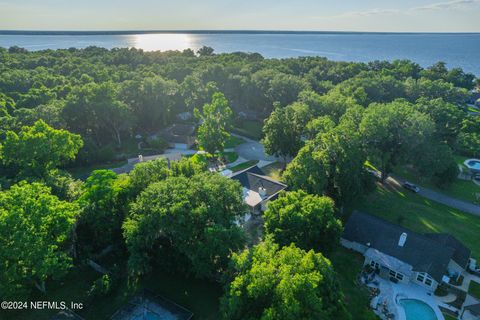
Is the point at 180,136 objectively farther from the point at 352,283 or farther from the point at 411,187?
the point at 352,283

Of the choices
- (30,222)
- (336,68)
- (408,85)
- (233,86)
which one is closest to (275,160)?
(233,86)

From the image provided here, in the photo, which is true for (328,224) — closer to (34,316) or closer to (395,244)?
(395,244)

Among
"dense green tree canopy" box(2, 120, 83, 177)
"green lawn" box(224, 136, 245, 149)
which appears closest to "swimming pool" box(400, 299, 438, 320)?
"dense green tree canopy" box(2, 120, 83, 177)

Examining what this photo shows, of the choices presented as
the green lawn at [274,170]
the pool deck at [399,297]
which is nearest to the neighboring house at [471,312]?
the pool deck at [399,297]

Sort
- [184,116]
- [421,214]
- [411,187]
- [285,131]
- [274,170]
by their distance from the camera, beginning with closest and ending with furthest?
[421,214], [411,187], [285,131], [274,170], [184,116]

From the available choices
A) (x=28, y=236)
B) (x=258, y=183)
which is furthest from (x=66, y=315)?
(x=258, y=183)
